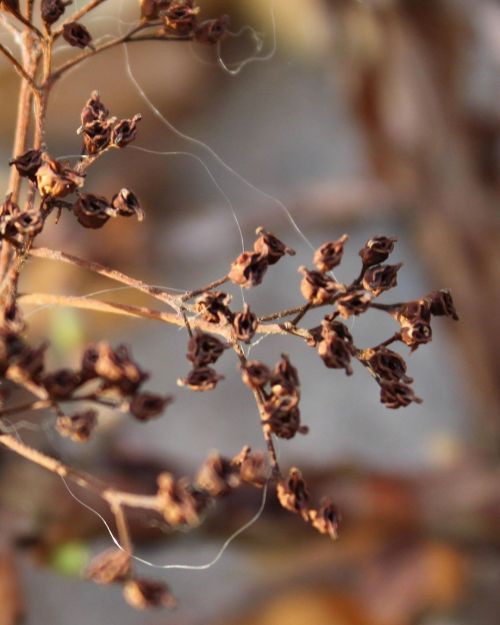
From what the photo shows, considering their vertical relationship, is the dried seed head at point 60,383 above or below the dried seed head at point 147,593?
above

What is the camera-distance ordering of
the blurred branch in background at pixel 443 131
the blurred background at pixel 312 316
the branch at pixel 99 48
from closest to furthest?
the branch at pixel 99 48 < the blurred background at pixel 312 316 < the blurred branch in background at pixel 443 131

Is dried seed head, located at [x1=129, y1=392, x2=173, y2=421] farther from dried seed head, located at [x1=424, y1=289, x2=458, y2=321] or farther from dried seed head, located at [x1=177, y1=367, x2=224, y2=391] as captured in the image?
dried seed head, located at [x1=424, y1=289, x2=458, y2=321]

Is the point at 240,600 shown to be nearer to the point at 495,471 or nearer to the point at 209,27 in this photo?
the point at 495,471

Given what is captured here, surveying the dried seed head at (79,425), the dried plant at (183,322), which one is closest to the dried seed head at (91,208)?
the dried plant at (183,322)

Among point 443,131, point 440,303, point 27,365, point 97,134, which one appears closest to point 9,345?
point 27,365

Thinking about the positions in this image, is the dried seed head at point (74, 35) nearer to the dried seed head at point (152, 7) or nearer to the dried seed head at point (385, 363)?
the dried seed head at point (152, 7)

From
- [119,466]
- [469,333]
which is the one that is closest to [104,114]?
[119,466]
